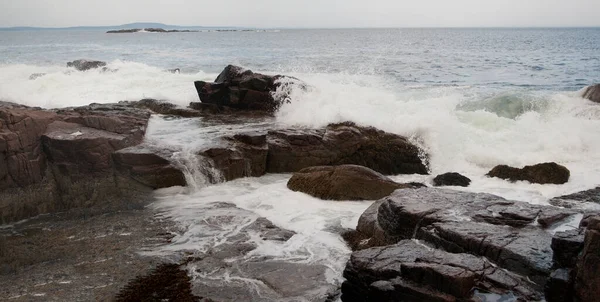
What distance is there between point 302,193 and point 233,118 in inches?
214

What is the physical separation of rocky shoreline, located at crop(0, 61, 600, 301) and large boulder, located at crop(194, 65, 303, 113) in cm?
122

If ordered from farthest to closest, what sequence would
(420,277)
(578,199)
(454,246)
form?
(578,199) → (454,246) → (420,277)

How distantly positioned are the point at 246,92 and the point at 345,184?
7.10 m

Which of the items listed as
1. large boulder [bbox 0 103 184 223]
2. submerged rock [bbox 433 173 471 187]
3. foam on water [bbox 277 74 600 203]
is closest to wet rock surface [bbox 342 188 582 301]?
submerged rock [bbox 433 173 471 187]

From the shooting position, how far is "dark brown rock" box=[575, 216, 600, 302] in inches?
159

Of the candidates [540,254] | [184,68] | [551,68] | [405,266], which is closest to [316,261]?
[405,266]

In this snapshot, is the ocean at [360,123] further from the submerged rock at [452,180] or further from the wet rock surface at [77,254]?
the wet rock surface at [77,254]

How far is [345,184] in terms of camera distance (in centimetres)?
889

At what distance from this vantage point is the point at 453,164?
1153 cm

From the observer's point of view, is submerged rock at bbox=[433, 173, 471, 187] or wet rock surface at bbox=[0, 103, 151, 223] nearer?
wet rock surface at bbox=[0, 103, 151, 223]

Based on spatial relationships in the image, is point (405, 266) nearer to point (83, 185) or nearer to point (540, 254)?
point (540, 254)

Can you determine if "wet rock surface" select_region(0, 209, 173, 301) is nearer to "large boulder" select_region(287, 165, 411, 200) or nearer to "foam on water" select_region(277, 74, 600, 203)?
"large boulder" select_region(287, 165, 411, 200)

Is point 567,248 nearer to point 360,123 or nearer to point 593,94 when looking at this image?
point 360,123

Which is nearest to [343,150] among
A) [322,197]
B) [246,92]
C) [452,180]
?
[322,197]
